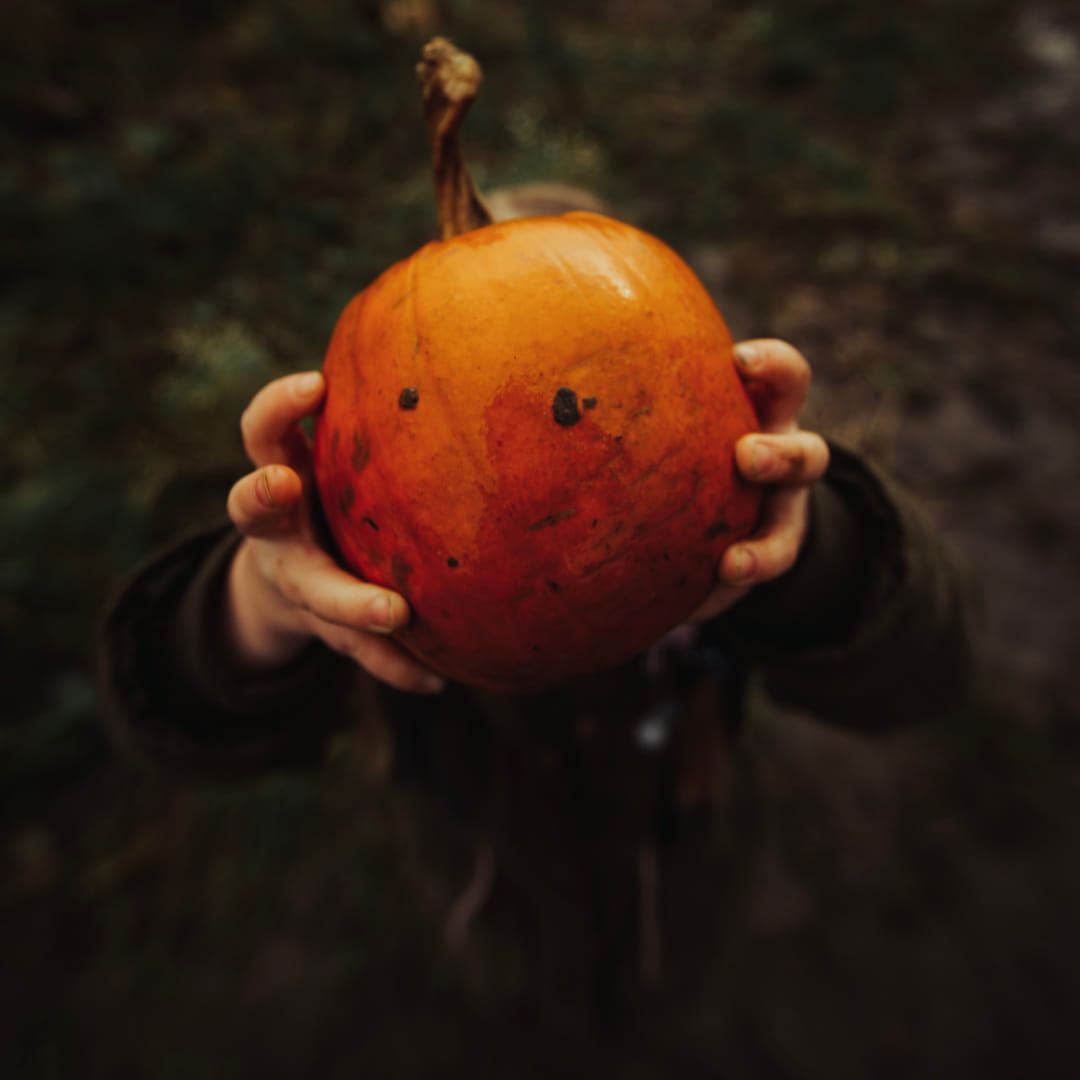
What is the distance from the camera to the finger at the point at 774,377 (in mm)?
814

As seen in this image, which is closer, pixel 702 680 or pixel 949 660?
pixel 949 660

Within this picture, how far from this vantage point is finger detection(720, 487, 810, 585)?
0.79 metres

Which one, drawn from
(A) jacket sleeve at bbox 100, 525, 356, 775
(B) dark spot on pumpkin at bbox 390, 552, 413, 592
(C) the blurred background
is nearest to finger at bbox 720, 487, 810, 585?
(B) dark spot on pumpkin at bbox 390, 552, 413, 592

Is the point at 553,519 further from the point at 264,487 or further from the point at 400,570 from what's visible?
the point at 264,487

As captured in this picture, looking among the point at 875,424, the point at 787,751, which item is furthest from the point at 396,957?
the point at 875,424

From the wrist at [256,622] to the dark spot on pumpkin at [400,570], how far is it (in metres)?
0.28

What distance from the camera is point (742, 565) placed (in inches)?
30.8

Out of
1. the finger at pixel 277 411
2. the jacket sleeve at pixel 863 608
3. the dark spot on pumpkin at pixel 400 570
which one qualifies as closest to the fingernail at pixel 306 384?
the finger at pixel 277 411

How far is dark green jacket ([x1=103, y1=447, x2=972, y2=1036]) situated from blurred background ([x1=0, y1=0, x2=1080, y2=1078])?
16.6 inches

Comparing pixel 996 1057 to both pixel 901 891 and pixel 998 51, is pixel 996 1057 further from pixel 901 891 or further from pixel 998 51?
pixel 998 51

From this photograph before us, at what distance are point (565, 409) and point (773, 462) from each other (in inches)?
9.8

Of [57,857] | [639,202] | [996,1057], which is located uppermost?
[639,202]

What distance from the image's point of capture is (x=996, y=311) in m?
3.41

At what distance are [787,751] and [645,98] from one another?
162 inches
